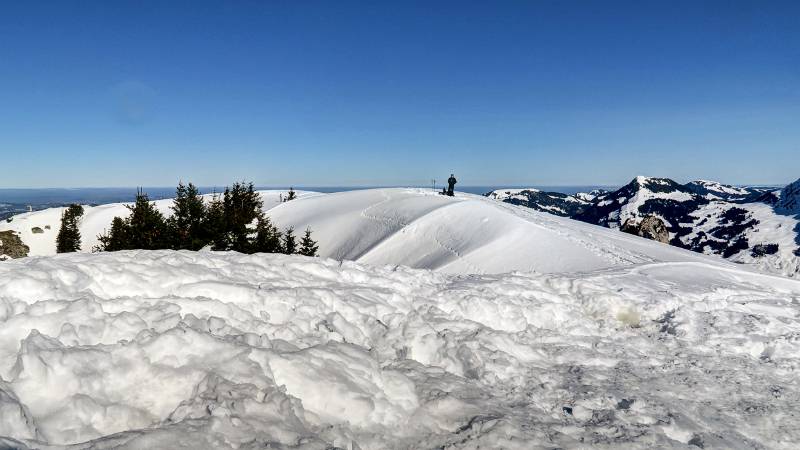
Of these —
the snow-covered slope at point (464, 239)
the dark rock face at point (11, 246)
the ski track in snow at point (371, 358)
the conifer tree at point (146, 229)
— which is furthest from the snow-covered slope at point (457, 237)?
the dark rock face at point (11, 246)

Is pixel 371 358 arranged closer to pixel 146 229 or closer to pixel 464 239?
pixel 464 239

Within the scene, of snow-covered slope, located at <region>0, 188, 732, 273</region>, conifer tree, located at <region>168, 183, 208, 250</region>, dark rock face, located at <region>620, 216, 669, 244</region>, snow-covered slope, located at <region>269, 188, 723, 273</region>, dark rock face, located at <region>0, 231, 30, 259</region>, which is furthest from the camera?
dark rock face, located at <region>0, 231, 30, 259</region>

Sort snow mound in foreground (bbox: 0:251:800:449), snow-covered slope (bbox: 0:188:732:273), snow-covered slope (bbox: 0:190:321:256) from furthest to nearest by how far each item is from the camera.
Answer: snow-covered slope (bbox: 0:190:321:256) < snow-covered slope (bbox: 0:188:732:273) < snow mound in foreground (bbox: 0:251:800:449)

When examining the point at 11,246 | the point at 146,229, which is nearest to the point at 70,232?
the point at 11,246

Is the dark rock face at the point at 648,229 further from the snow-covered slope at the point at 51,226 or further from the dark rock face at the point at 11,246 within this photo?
the dark rock face at the point at 11,246

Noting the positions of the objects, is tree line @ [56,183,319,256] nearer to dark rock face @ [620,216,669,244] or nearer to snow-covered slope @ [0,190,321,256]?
snow-covered slope @ [0,190,321,256]

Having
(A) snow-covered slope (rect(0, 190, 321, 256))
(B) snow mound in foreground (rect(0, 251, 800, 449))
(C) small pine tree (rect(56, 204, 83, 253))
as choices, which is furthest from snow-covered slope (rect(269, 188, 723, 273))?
(C) small pine tree (rect(56, 204, 83, 253))
